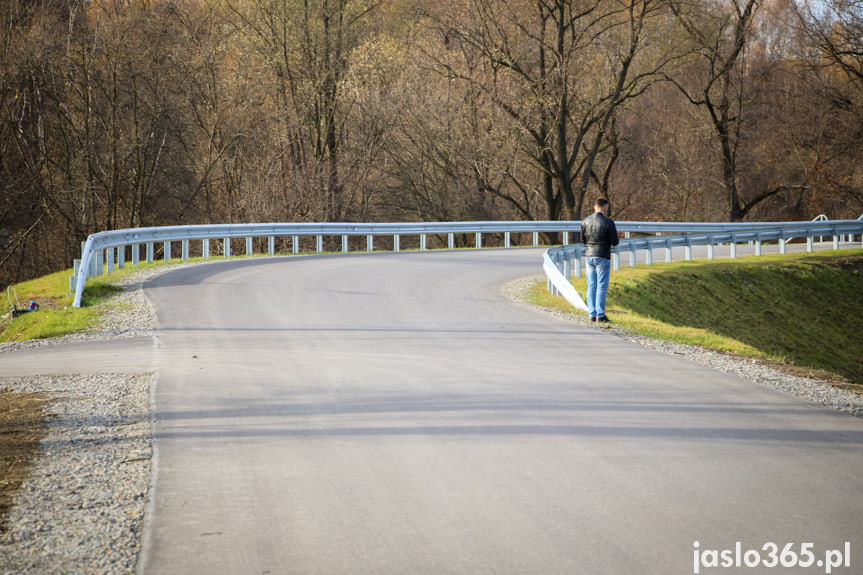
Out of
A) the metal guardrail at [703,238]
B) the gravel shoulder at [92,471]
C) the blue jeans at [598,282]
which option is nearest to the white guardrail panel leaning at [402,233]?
Answer: the metal guardrail at [703,238]

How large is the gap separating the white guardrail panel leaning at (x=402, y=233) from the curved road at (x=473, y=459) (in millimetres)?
6046

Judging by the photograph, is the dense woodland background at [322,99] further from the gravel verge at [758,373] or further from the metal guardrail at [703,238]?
the gravel verge at [758,373]

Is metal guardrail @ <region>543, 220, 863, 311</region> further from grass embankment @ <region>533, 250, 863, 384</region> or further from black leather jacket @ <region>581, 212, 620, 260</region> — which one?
black leather jacket @ <region>581, 212, 620, 260</region>

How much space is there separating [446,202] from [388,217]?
3.03m

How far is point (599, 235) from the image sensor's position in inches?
562

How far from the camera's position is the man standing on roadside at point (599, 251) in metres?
14.2

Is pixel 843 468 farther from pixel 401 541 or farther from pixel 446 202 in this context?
pixel 446 202

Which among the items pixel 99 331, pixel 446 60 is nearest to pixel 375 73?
pixel 446 60

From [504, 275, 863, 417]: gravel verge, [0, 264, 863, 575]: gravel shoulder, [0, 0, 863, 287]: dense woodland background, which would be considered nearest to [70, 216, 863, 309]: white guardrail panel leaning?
[504, 275, 863, 417]: gravel verge

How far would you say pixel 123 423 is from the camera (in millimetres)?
7504

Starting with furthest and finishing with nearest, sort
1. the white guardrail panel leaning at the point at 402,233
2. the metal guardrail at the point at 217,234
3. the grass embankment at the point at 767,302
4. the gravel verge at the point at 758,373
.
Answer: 1. the grass embankment at the point at 767,302
2. the metal guardrail at the point at 217,234
3. the white guardrail panel leaning at the point at 402,233
4. the gravel verge at the point at 758,373

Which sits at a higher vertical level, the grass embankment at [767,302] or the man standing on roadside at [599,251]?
the man standing on roadside at [599,251]

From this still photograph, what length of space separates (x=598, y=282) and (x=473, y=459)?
8.43 meters

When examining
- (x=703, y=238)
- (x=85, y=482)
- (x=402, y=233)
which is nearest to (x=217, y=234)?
→ (x=402, y=233)
